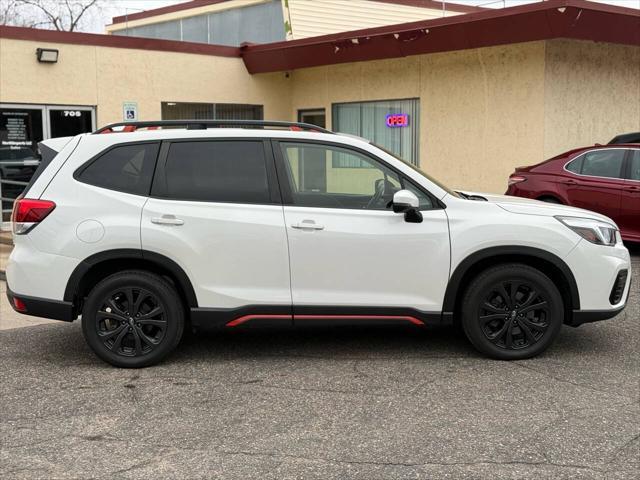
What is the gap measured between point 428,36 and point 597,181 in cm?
453

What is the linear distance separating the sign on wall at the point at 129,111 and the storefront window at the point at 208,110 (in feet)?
2.01

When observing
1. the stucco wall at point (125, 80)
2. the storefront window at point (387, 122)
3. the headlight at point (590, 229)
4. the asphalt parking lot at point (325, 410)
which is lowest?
the asphalt parking lot at point (325, 410)

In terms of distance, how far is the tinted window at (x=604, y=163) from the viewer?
392 inches

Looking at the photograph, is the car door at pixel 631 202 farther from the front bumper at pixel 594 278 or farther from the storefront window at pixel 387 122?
the storefront window at pixel 387 122

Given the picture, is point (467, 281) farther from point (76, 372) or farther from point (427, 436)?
point (76, 372)

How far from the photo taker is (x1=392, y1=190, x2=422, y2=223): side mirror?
5.09 metres

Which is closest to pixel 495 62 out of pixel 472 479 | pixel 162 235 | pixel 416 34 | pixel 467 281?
pixel 416 34

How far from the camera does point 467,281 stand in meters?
5.39

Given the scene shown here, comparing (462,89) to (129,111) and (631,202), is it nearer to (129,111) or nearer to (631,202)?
(631,202)

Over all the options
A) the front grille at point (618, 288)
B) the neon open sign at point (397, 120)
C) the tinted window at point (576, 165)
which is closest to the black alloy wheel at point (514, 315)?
the front grille at point (618, 288)

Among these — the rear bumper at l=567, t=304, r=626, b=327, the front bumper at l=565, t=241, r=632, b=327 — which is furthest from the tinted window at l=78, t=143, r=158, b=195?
the rear bumper at l=567, t=304, r=626, b=327

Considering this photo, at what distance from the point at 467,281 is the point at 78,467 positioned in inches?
118

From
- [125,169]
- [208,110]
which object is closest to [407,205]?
[125,169]

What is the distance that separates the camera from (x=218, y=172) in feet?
17.5
